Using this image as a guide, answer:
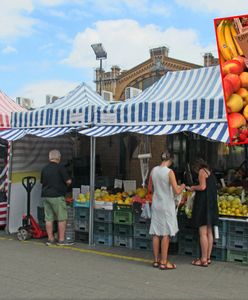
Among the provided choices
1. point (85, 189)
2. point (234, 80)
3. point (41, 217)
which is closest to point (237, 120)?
point (234, 80)

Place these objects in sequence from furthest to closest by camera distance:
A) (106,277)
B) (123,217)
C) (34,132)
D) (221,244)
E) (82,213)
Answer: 1. (34,132)
2. (82,213)
3. (123,217)
4. (221,244)
5. (106,277)

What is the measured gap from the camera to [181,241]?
7062mm

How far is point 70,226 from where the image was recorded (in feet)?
26.6

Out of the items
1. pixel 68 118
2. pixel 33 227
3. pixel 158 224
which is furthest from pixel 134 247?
pixel 68 118

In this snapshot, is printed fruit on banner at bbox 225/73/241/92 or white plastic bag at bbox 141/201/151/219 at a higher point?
printed fruit on banner at bbox 225/73/241/92

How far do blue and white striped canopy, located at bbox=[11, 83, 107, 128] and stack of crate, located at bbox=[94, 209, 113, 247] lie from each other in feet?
5.71

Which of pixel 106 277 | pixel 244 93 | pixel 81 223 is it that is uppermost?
pixel 244 93

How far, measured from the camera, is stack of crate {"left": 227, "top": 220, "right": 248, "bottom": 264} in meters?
6.46

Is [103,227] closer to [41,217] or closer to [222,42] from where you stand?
[41,217]

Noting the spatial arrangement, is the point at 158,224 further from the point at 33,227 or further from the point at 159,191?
the point at 33,227

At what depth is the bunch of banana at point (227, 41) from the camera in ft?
15.4

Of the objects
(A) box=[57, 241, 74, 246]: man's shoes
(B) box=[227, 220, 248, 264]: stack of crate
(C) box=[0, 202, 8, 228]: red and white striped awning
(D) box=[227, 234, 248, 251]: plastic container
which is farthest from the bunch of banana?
(C) box=[0, 202, 8, 228]: red and white striped awning

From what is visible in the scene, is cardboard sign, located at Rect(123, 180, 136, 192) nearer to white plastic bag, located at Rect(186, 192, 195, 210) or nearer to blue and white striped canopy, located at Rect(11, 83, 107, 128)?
blue and white striped canopy, located at Rect(11, 83, 107, 128)

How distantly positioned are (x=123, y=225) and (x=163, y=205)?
5.43 feet
